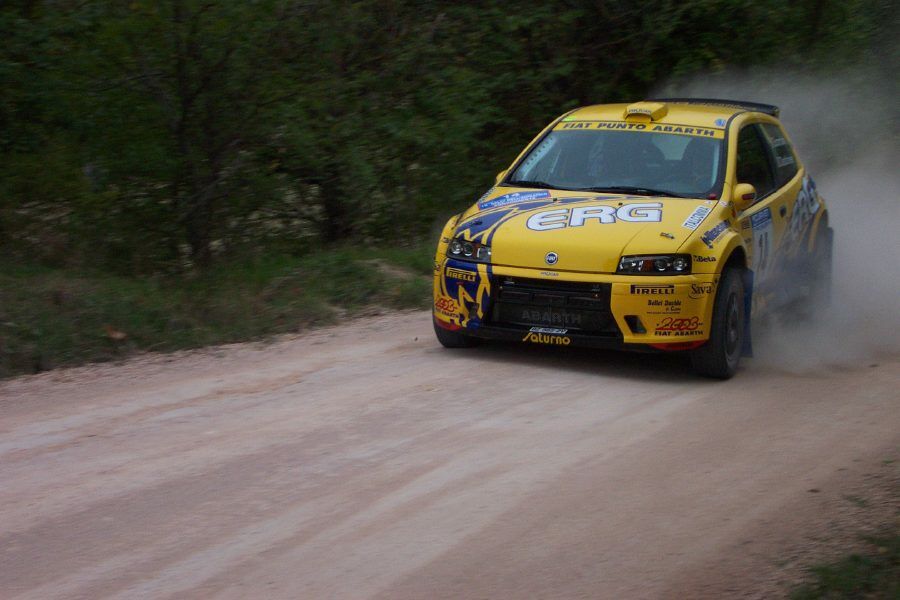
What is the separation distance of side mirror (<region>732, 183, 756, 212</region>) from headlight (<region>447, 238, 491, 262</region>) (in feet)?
5.68

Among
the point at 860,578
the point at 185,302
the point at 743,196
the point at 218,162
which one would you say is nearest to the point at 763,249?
the point at 743,196

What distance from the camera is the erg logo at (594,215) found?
7.86 meters

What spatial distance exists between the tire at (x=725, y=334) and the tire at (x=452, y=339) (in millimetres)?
1560

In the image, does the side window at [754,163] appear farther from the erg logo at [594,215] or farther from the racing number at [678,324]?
the racing number at [678,324]

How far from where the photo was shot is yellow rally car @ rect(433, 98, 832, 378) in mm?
7578

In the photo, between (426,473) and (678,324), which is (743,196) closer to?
(678,324)

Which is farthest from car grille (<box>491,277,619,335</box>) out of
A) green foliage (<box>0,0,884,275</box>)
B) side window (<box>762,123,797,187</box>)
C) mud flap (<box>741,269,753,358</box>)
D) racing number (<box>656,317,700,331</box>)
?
green foliage (<box>0,0,884,275</box>)

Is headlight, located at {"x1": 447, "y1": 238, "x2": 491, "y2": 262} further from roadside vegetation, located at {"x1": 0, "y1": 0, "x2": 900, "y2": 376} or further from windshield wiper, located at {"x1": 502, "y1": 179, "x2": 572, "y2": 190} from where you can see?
roadside vegetation, located at {"x1": 0, "y1": 0, "x2": 900, "y2": 376}

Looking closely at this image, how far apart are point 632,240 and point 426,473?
2.50 metres

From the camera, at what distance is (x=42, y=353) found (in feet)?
26.7

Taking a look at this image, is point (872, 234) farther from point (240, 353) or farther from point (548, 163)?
point (240, 353)

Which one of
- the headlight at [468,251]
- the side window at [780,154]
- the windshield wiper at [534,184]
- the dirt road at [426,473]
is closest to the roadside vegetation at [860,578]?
the dirt road at [426,473]

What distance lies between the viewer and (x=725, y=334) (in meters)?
7.80

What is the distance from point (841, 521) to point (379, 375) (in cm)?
338
